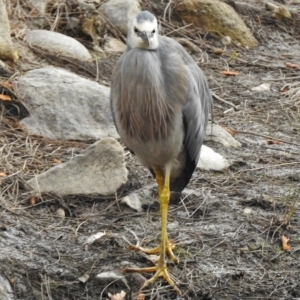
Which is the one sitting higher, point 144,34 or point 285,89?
point 144,34

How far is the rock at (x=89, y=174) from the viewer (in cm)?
583

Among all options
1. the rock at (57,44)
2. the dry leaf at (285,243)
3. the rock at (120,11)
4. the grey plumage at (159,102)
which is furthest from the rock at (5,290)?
the rock at (120,11)

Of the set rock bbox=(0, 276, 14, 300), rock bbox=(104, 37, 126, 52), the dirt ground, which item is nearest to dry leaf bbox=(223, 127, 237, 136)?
the dirt ground

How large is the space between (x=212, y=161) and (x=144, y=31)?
7.02ft

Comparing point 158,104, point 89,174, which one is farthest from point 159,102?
point 89,174

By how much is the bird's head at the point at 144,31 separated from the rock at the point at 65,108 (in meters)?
2.24

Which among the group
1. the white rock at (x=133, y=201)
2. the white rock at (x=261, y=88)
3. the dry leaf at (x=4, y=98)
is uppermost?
the dry leaf at (x=4, y=98)

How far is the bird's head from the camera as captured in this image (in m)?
4.54

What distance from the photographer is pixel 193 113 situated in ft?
16.4

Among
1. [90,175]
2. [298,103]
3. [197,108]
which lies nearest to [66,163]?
[90,175]

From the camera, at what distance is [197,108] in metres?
5.03

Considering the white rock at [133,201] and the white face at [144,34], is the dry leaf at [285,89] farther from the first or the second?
the white face at [144,34]

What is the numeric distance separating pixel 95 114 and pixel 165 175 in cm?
195

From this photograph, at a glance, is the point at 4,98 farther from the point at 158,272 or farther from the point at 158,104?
the point at 158,272
